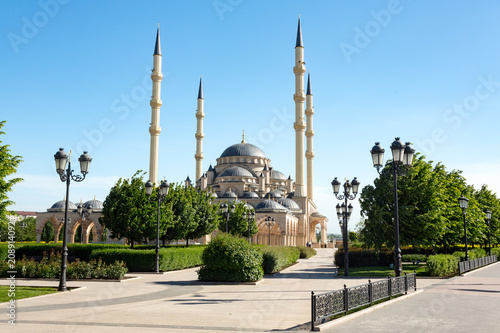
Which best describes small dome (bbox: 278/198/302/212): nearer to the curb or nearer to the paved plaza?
the paved plaza

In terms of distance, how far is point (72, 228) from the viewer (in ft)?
213

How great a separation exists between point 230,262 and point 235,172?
204ft

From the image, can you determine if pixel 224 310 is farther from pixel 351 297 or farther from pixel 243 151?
pixel 243 151

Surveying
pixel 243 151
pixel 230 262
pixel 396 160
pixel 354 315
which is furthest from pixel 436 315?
pixel 243 151

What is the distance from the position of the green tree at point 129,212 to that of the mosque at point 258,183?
23867 millimetres

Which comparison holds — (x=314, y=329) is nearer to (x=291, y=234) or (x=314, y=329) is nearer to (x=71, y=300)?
(x=71, y=300)

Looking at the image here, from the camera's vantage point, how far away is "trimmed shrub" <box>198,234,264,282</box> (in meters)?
17.5

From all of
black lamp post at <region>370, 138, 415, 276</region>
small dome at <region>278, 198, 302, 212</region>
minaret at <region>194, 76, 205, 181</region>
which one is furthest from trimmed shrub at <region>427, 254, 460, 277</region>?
minaret at <region>194, 76, 205, 181</region>

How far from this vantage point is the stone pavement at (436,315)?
8.55m

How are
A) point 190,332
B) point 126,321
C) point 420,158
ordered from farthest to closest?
point 420,158, point 126,321, point 190,332

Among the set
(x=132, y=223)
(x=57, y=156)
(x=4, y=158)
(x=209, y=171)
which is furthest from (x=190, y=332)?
(x=209, y=171)

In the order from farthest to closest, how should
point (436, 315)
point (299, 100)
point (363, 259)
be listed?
point (299, 100) < point (363, 259) < point (436, 315)

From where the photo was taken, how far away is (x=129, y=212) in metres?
25.2

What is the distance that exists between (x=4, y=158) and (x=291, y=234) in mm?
53367
